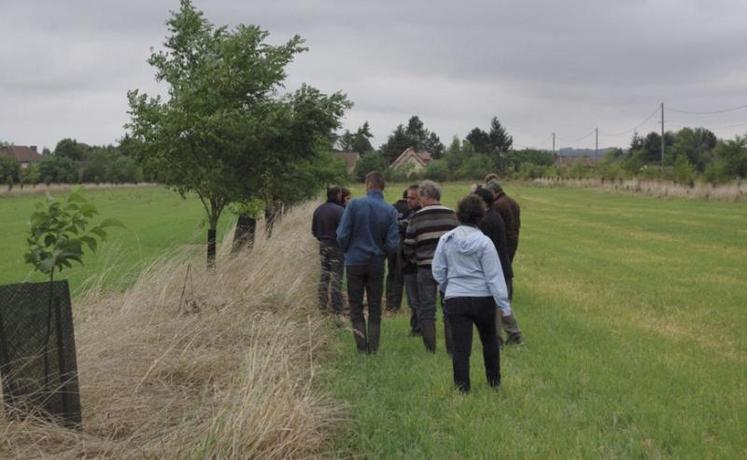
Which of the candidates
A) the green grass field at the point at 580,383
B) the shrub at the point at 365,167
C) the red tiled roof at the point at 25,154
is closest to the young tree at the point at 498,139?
the shrub at the point at 365,167

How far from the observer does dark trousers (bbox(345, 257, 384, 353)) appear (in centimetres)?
876

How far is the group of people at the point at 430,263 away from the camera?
6916 millimetres

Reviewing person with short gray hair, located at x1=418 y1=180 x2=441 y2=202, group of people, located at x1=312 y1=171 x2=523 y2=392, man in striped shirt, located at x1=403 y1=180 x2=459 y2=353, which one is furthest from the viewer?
man in striped shirt, located at x1=403 y1=180 x2=459 y2=353

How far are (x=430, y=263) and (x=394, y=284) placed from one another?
2.95 m

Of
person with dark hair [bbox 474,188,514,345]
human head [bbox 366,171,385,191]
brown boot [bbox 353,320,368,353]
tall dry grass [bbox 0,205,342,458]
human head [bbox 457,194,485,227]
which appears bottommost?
brown boot [bbox 353,320,368,353]

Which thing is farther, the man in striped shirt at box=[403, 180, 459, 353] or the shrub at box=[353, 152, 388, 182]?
the shrub at box=[353, 152, 388, 182]

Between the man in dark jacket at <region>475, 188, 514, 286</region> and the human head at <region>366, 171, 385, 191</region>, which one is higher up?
the human head at <region>366, 171, 385, 191</region>

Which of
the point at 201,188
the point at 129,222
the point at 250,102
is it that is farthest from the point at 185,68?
the point at 129,222

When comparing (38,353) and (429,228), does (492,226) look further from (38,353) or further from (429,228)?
(38,353)

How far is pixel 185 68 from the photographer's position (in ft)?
40.5

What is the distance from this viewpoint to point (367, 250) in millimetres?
8773

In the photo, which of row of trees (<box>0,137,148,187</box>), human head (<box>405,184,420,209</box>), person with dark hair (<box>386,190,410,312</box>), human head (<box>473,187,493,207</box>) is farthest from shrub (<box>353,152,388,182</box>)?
human head (<box>473,187,493,207</box>)

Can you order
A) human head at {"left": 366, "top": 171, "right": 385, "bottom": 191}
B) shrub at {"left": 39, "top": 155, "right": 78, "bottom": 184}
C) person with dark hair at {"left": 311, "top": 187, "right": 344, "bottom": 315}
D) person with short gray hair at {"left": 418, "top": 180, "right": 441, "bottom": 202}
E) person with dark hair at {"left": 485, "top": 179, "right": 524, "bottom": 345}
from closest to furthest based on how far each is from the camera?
person with short gray hair at {"left": 418, "top": 180, "right": 441, "bottom": 202}, human head at {"left": 366, "top": 171, "right": 385, "bottom": 191}, person with dark hair at {"left": 485, "top": 179, "right": 524, "bottom": 345}, person with dark hair at {"left": 311, "top": 187, "right": 344, "bottom": 315}, shrub at {"left": 39, "top": 155, "right": 78, "bottom": 184}

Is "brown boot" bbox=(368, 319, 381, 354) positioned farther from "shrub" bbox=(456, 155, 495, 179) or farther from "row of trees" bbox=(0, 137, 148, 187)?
"shrub" bbox=(456, 155, 495, 179)
